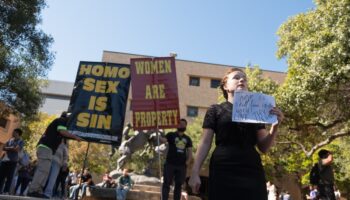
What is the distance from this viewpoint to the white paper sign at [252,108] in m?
2.88

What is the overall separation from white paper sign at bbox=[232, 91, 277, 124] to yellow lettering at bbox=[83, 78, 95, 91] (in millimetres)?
6548

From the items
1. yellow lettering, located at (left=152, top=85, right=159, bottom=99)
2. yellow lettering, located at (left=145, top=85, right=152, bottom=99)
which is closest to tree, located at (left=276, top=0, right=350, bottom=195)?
yellow lettering, located at (left=152, top=85, right=159, bottom=99)

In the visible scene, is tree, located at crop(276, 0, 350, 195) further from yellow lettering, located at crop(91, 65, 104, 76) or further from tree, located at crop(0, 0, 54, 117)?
tree, located at crop(0, 0, 54, 117)

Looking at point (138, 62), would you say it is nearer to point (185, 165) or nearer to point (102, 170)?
point (185, 165)

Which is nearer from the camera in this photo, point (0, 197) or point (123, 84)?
point (0, 197)

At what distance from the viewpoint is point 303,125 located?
643 inches

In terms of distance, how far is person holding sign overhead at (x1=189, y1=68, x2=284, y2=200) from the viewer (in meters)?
2.71

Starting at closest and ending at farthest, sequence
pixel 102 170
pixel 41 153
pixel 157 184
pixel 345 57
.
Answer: pixel 41 153
pixel 157 184
pixel 345 57
pixel 102 170

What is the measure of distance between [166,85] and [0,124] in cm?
3865

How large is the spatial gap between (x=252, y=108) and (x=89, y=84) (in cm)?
674

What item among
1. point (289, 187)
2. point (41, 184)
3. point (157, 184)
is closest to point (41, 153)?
point (41, 184)

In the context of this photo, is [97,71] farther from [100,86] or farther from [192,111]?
[192,111]

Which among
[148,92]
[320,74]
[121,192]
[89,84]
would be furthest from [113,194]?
[320,74]

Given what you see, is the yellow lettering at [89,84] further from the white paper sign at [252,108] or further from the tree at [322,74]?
the tree at [322,74]
